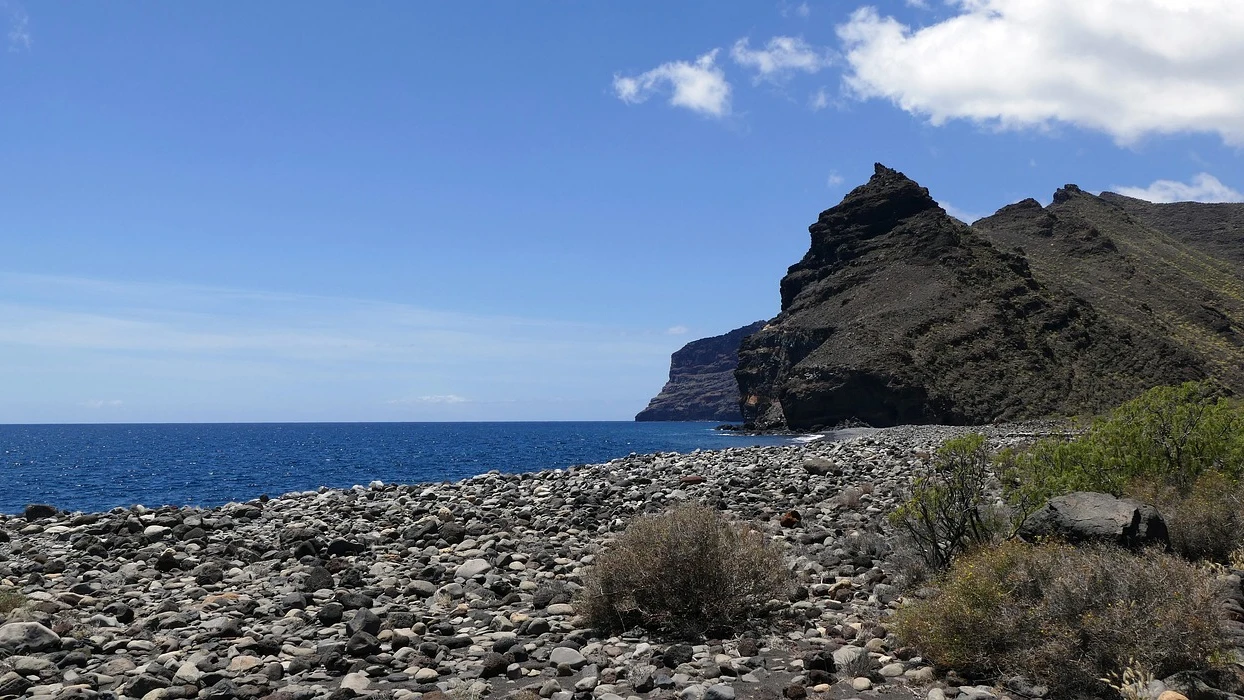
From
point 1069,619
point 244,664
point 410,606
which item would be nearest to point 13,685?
point 244,664

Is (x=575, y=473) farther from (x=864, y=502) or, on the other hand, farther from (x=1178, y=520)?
(x=1178, y=520)

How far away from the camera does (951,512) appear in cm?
880

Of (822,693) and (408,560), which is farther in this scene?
(408,560)

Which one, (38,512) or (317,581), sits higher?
(38,512)

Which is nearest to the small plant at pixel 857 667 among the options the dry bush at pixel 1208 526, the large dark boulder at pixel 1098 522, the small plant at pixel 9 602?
the large dark boulder at pixel 1098 522

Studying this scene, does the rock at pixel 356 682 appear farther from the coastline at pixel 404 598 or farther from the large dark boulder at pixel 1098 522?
the large dark boulder at pixel 1098 522

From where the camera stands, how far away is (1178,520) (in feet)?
28.2

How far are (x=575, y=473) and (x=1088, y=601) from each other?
17.1 meters

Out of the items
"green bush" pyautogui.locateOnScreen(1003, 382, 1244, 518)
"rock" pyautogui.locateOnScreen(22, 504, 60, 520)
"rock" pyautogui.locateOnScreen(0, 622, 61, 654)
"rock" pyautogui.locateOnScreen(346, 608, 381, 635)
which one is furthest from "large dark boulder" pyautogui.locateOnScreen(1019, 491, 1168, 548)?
"rock" pyautogui.locateOnScreen(22, 504, 60, 520)

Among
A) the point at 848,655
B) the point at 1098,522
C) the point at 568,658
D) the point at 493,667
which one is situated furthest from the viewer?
the point at 1098,522

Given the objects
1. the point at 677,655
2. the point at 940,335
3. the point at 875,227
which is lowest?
the point at 677,655

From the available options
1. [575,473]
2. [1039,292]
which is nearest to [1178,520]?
[575,473]

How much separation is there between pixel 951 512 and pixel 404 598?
6108mm

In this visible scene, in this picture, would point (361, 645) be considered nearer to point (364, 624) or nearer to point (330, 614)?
point (364, 624)
